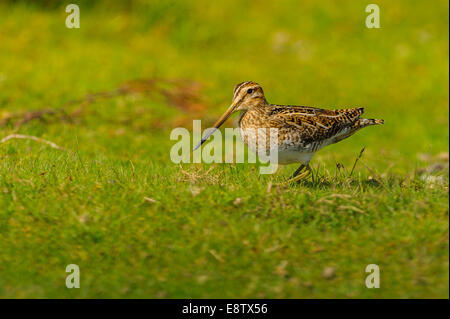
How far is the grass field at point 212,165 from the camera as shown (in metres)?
6.09

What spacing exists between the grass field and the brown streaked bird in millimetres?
345

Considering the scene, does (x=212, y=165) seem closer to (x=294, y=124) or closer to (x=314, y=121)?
(x=294, y=124)

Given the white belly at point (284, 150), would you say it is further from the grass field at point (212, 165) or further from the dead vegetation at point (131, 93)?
Result: the dead vegetation at point (131, 93)

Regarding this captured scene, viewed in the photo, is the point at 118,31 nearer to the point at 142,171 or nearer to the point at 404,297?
the point at 142,171

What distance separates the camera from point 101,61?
16000mm

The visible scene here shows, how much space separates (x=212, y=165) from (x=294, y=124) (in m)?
1.15

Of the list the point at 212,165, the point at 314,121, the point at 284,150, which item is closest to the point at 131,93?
the point at 212,165

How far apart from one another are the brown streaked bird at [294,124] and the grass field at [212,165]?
345 millimetres

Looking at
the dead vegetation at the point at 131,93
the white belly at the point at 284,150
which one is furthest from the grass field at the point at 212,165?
Result: the white belly at the point at 284,150

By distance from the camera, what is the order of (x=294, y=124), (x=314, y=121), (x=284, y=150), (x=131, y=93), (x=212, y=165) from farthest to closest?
(x=131, y=93)
(x=212, y=165)
(x=314, y=121)
(x=294, y=124)
(x=284, y=150)

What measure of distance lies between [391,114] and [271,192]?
30.0 feet

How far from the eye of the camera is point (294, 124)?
820 centimetres

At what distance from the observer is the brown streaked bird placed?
8109mm

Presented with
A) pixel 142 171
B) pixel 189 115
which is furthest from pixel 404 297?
pixel 189 115
